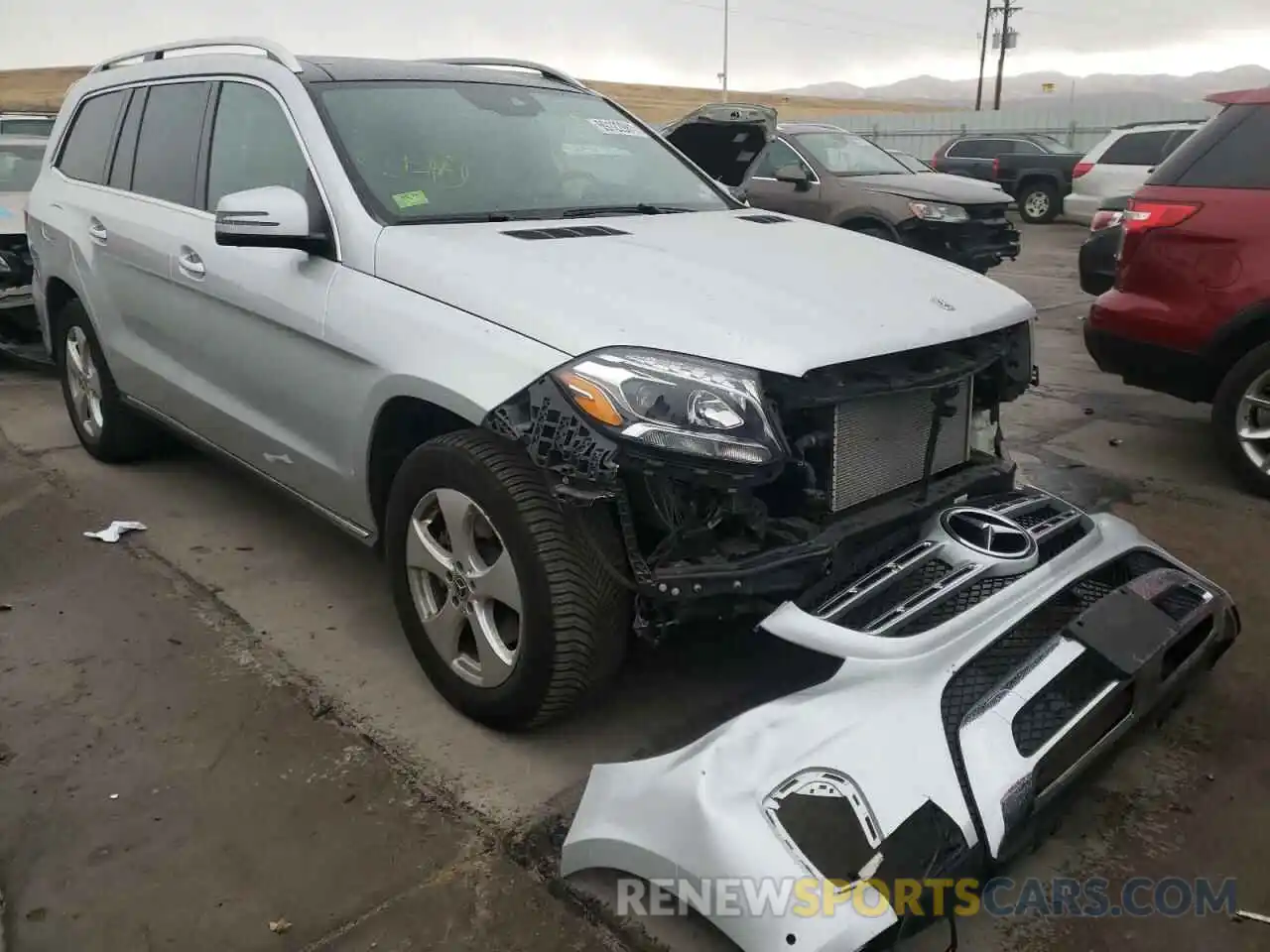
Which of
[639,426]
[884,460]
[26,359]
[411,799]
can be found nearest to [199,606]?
[411,799]

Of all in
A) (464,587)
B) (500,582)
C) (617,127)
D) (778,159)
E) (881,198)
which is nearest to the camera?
(500,582)

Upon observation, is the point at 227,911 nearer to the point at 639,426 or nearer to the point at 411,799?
the point at 411,799

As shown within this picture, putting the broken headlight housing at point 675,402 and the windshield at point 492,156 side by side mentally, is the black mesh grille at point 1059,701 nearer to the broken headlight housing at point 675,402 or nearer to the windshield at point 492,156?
the broken headlight housing at point 675,402

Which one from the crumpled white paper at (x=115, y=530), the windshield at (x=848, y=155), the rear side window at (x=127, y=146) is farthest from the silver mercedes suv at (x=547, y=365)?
the windshield at (x=848, y=155)

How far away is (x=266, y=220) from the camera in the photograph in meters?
2.97

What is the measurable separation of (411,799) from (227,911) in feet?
1.65

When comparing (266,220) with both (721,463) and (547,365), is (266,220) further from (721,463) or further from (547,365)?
(721,463)

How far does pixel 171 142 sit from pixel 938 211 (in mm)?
7554

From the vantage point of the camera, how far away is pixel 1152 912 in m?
2.28

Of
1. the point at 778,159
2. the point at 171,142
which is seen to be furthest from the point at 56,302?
the point at 778,159

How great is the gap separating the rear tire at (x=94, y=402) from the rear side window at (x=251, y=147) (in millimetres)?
1374

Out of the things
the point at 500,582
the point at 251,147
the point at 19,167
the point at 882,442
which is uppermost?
the point at 251,147

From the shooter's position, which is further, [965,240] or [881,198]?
[965,240]

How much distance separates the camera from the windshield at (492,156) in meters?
3.21
